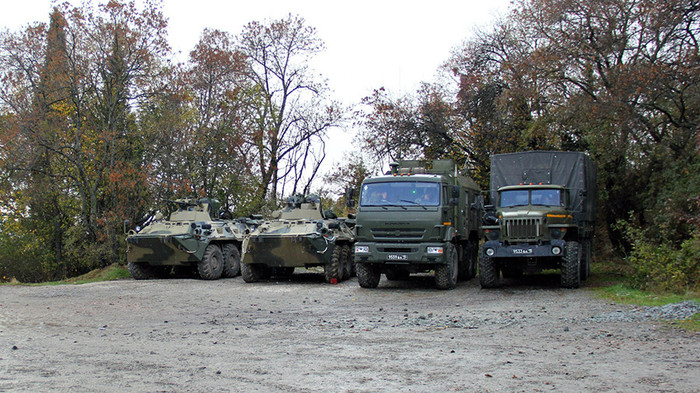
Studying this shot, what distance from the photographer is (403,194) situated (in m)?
16.1

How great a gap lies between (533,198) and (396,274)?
430cm

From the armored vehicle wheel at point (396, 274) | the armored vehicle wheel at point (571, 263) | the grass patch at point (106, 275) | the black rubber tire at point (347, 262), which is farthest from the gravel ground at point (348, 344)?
the grass patch at point (106, 275)

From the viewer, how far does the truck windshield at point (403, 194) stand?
15961 mm

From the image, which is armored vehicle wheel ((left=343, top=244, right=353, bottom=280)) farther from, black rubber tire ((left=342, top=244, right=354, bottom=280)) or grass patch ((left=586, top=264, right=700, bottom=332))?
grass patch ((left=586, top=264, right=700, bottom=332))

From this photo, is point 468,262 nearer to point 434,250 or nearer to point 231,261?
point 434,250

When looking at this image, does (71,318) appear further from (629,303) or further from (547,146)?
(547,146)

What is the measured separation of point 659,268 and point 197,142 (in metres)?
20.4

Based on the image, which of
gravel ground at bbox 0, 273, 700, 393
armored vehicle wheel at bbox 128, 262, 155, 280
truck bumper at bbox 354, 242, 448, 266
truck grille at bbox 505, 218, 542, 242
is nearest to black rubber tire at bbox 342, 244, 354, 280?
truck bumper at bbox 354, 242, 448, 266

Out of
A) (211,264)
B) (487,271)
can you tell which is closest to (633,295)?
(487,271)

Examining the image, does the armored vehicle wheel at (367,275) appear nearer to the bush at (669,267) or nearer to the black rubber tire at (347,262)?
the black rubber tire at (347,262)

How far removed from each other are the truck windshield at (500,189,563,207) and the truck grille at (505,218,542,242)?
2.62 feet

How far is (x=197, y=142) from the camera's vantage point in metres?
30.1

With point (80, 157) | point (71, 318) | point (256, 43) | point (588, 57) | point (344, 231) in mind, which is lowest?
point (71, 318)

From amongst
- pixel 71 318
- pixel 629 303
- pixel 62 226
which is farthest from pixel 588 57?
pixel 62 226
